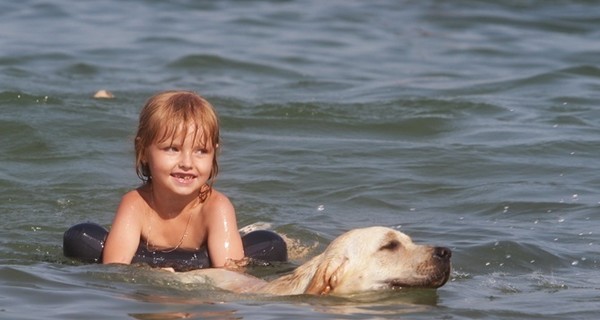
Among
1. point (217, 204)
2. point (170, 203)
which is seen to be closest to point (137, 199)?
point (170, 203)

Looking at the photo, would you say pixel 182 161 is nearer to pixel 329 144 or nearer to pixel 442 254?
pixel 442 254

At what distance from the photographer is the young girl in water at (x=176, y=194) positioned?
829 cm

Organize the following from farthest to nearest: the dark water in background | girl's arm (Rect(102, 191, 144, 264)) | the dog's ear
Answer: girl's arm (Rect(102, 191, 144, 264))
the dark water in background
the dog's ear

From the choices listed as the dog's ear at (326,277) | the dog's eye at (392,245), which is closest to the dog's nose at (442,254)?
the dog's eye at (392,245)

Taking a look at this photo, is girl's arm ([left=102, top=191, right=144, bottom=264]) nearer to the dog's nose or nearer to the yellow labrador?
the yellow labrador

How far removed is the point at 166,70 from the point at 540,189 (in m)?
7.00

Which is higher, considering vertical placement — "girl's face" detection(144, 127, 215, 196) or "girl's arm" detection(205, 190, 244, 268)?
"girl's face" detection(144, 127, 215, 196)

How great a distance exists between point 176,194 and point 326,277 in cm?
147

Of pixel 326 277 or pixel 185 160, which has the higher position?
pixel 185 160

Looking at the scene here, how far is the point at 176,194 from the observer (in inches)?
336

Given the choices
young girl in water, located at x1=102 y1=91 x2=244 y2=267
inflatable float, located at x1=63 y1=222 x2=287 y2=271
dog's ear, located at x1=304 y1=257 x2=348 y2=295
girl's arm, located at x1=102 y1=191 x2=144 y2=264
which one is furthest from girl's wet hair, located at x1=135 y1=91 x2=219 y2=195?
dog's ear, located at x1=304 y1=257 x2=348 y2=295

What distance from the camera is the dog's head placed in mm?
A: 7480

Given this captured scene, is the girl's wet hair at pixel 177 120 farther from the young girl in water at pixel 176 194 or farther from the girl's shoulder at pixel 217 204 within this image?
the girl's shoulder at pixel 217 204

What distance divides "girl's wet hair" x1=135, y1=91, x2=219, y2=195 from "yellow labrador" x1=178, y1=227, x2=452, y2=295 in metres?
1.06
